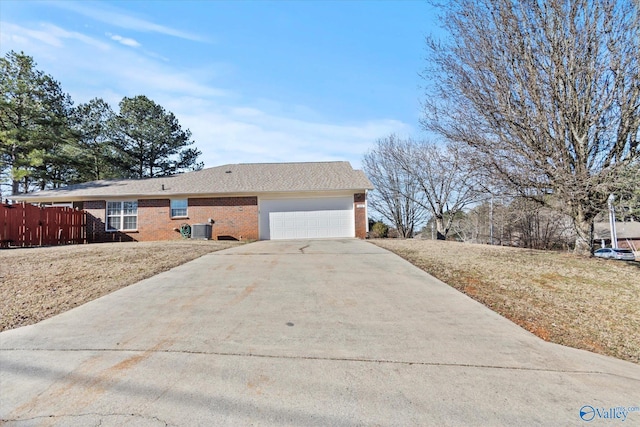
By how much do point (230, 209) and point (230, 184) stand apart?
1.54 metres

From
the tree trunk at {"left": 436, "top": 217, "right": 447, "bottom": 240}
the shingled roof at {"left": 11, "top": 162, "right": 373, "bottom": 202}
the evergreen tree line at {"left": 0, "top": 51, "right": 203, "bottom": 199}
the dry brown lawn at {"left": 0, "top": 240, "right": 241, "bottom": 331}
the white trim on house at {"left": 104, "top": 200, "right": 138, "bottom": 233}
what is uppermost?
the evergreen tree line at {"left": 0, "top": 51, "right": 203, "bottom": 199}

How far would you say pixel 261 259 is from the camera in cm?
964

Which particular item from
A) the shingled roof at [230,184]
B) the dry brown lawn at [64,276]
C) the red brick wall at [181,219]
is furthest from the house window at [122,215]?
the dry brown lawn at [64,276]

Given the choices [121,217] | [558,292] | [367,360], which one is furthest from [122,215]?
[558,292]

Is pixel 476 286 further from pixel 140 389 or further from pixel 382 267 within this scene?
pixel 140 389

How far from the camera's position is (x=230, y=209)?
1762 cm

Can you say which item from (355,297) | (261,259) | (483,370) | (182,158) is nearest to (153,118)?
(182,158)

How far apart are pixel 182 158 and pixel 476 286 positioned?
103 ft

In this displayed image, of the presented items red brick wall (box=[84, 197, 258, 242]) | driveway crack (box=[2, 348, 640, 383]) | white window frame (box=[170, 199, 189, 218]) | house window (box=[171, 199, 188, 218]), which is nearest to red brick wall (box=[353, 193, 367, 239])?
red brick wall (box=[84, 197, 258, 242])

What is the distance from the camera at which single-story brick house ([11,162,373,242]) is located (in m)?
17.3

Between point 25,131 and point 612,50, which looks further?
point 25,131

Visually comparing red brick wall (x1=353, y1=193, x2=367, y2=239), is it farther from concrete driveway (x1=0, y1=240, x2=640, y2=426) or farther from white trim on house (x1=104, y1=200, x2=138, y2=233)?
white trim on house (x1=104, y1=200, x2=138, y2=233)

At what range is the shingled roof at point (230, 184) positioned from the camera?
57.3 feet
